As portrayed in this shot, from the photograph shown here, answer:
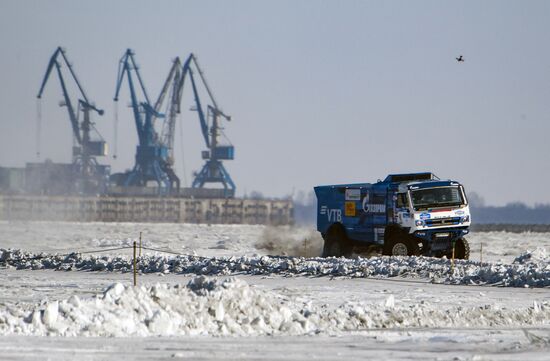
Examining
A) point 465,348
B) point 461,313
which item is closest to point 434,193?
point 461,313

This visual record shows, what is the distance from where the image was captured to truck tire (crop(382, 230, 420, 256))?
3744cm

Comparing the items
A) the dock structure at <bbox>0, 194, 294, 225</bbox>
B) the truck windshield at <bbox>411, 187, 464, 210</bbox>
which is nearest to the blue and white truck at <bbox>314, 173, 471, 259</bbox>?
the truck windshield at <bbox>411, 187, 464, 210</bbox>

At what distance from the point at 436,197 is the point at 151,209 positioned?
13239 centimetres

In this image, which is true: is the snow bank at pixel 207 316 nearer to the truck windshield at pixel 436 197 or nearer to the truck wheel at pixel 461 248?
the truck windshield at pixel 436 197

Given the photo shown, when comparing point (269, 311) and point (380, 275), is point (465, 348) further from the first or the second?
point (380, 275)

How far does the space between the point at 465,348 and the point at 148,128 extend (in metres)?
168

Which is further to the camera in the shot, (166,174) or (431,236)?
(166,174)

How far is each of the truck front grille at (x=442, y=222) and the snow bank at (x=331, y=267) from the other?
160 centimetres

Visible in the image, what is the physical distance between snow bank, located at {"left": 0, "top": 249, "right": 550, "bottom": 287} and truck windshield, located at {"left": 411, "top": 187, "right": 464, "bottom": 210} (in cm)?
217

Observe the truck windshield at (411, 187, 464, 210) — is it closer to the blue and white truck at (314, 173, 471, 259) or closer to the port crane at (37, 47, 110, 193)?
the blue and white truck at (314, 173, 471, 259)

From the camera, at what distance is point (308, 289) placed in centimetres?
2742

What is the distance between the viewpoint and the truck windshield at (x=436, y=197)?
121 ft

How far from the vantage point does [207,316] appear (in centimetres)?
1873

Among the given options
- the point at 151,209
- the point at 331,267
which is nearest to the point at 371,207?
the point at 331,267
